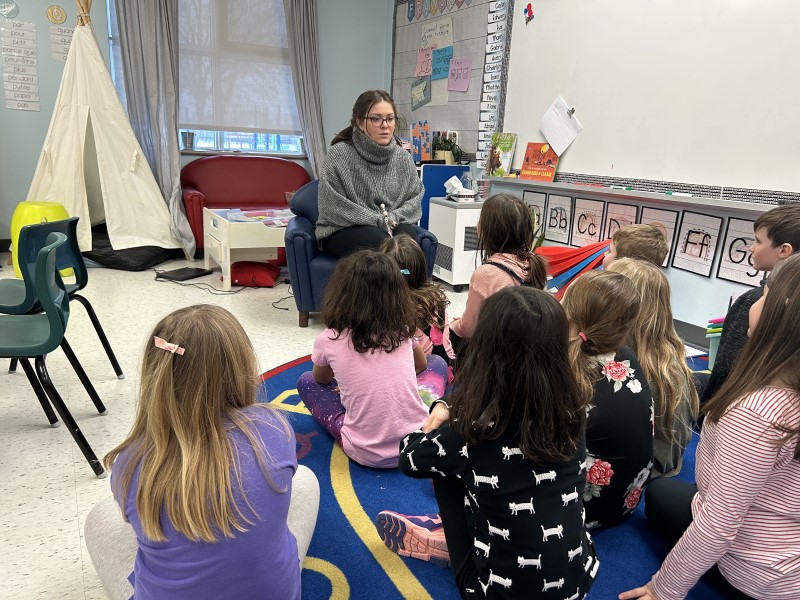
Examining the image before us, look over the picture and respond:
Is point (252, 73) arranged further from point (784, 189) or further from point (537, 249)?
point (784, 189)

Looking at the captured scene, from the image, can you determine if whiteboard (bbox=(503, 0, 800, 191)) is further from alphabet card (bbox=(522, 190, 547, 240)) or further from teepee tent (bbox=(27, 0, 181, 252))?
teepee tent (bbox=(27, 0, 181, 252))

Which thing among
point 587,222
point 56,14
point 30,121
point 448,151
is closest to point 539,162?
point 587,222

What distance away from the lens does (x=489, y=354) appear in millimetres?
951

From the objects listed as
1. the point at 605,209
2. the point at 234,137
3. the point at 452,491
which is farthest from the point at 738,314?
the point at 234,137

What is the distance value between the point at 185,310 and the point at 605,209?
2.94 m

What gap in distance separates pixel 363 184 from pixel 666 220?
5.55ft

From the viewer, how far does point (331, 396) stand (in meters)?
1.90

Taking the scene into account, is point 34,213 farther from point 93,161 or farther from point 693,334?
point 693,334

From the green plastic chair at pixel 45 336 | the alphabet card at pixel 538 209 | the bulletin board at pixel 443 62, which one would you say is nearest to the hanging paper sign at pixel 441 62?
the bulletin board at pixel 443 62

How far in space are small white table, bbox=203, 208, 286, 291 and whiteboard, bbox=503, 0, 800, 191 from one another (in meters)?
1.92

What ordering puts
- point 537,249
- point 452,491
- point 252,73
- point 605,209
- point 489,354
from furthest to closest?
1. point 252,73
2. point 537,249
3. point 605,209
4. point 452,491
5. point 489,354

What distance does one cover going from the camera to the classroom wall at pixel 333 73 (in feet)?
13.8

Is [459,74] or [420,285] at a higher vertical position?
[459,74]

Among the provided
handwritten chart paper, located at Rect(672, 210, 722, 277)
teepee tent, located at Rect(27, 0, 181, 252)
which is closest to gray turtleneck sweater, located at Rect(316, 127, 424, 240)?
handwritten chart paper, located at Rect(672, 210, 722, 277)
